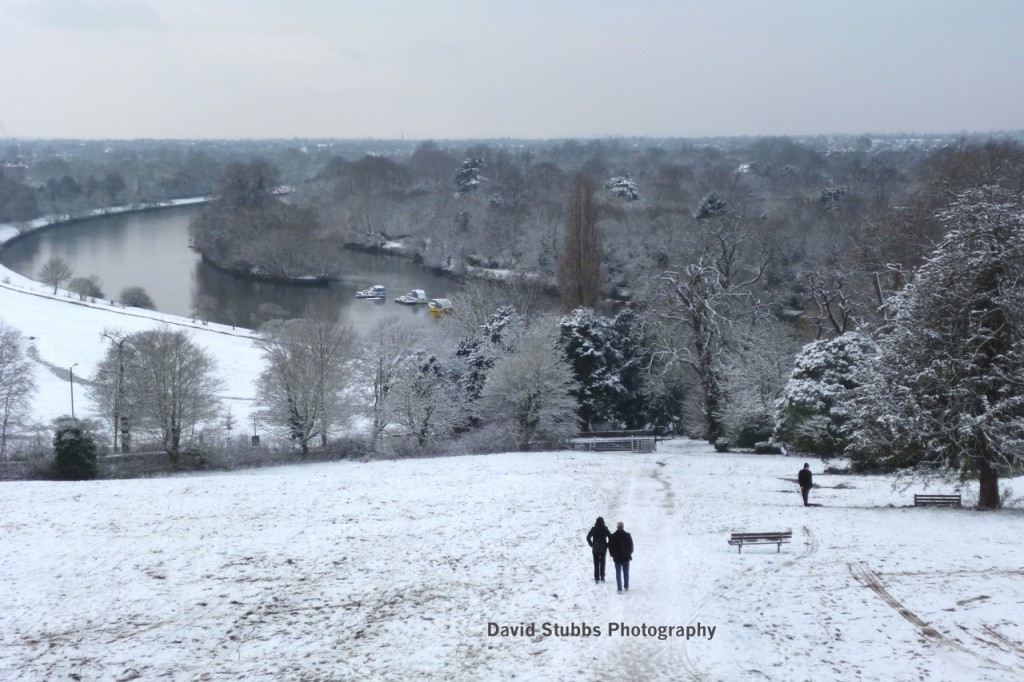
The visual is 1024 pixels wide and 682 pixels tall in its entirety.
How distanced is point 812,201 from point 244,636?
228ft

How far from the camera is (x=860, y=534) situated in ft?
44.0

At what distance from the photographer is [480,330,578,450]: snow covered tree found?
2608 cm

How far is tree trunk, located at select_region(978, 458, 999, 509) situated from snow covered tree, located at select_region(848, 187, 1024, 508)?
16 millimetres

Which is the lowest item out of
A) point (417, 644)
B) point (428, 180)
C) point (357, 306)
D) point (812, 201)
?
point (417, 644)

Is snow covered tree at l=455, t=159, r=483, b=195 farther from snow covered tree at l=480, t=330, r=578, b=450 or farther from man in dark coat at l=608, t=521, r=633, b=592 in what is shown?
man in dark coat at l=608, t=521, r=633, b=592

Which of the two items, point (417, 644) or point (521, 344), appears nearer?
point (417, 644)

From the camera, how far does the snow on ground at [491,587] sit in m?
9.79

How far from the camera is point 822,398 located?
21688 mm

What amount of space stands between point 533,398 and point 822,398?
8.76 m

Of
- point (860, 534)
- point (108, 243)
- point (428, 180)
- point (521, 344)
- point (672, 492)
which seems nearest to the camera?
point (860, 534)

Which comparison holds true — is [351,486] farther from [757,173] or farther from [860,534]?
[757,173]

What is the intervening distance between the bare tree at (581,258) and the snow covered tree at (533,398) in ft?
35.6

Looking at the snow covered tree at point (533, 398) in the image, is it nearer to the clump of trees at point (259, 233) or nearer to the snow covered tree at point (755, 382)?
the snow covered tree at point (755, 382)

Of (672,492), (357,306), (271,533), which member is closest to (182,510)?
(271,533)
